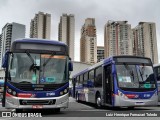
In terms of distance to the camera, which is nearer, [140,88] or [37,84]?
[37,84]

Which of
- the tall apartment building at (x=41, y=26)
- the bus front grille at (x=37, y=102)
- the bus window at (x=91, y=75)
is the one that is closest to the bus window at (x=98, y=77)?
the bus window at (x=91, y=75)

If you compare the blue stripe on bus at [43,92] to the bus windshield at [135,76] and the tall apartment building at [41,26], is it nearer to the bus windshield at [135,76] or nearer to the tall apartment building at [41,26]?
the bus windshield at [135,76]

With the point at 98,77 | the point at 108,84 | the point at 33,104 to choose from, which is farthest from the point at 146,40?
the point at 33,104

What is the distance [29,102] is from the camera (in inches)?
411

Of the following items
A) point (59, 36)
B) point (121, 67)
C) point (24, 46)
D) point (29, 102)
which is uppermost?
point (59, 36)

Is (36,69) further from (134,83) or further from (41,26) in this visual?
(41,26)

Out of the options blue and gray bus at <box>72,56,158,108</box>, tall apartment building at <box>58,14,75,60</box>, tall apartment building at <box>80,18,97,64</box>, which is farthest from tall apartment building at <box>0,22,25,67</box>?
blue and gray bus at <box>72,56,158,108</box>

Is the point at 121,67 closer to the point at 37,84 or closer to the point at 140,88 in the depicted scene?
the point at 140,88

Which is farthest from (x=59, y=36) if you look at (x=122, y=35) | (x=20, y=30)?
(x=122, y=35)

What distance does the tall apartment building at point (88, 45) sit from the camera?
97.8 m

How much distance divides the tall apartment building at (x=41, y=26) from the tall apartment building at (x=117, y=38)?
885 inches

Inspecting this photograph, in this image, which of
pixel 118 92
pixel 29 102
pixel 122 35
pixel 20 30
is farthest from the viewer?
pixel 122 35

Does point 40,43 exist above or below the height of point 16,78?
above

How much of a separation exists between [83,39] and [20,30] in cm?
2868
